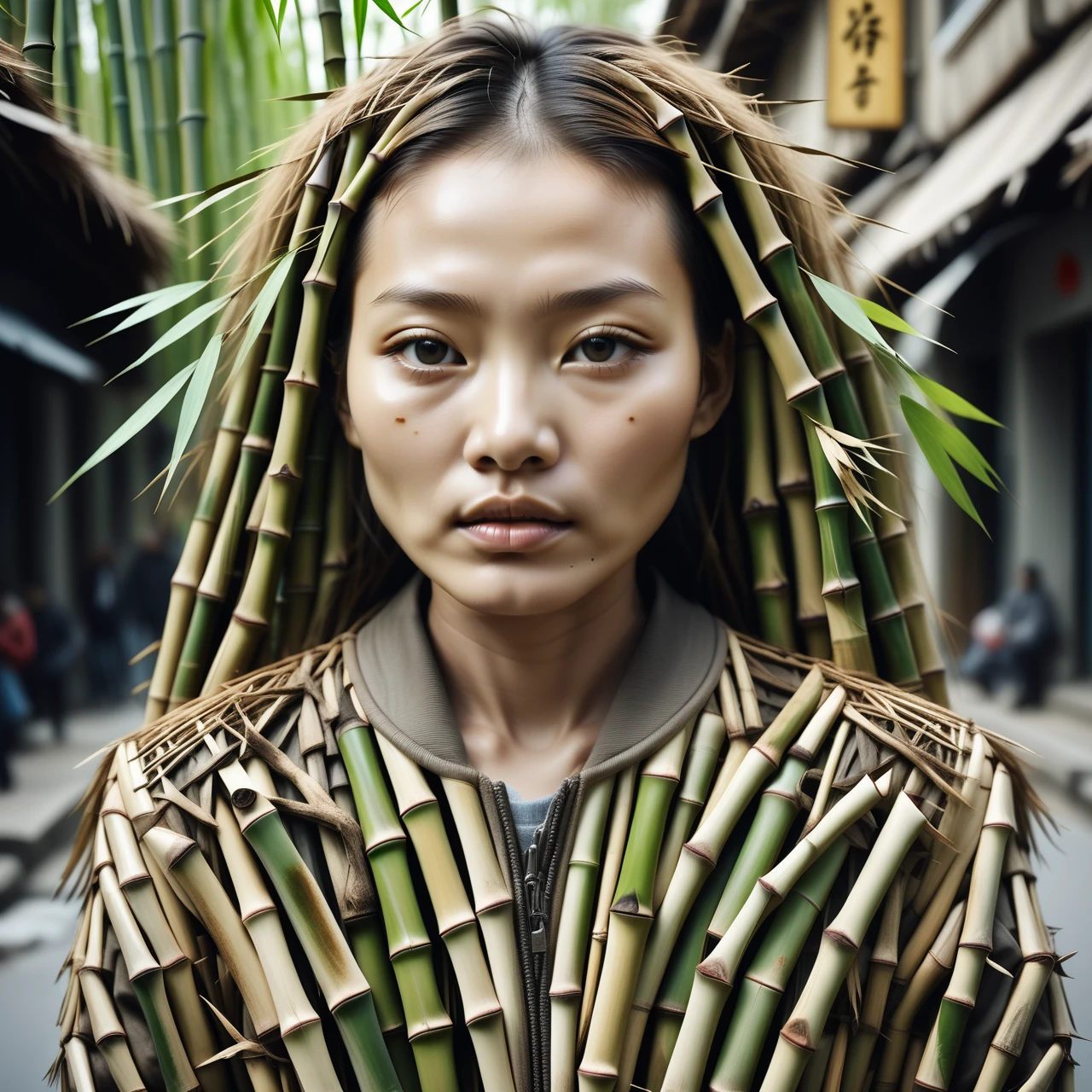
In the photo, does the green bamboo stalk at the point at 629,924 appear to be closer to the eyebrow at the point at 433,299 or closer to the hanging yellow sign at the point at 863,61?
the eyebrow at the point at 433,299

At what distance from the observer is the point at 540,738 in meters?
1.01

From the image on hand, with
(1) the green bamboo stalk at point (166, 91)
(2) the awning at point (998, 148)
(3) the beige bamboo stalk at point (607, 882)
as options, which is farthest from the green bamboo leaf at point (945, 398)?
(2) the awning at point (998, 148)

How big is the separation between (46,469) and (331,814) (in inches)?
196

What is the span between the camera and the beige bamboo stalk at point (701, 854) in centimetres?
86

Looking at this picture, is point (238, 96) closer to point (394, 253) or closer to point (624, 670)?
point (394, 253)

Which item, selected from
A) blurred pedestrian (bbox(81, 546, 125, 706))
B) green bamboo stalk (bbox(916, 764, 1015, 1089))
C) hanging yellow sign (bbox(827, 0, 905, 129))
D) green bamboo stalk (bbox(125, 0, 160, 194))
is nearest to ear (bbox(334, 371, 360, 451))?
green bamboo stalk (bbox(125, 0, 160, 194))

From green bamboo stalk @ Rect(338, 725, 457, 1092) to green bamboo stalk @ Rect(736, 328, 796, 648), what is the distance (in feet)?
1.39

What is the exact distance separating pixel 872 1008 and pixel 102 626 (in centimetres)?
583

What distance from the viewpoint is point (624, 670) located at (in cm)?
103

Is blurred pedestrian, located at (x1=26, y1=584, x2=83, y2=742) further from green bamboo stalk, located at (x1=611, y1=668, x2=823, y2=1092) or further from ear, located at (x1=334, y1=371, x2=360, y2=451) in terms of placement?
green bamboo stalk, located at (x1=611, y1=668, x2=823, y2=1092)

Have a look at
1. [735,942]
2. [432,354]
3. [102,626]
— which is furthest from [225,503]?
[102,626]

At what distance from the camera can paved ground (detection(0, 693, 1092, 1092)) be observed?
5.84 feet

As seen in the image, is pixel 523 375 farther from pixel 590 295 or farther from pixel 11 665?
pixel 11 665

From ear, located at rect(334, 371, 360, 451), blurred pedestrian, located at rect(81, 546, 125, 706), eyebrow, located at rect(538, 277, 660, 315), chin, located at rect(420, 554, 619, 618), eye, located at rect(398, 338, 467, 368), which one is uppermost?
eyebrow, located at rect(538, 277, 660, 315)
